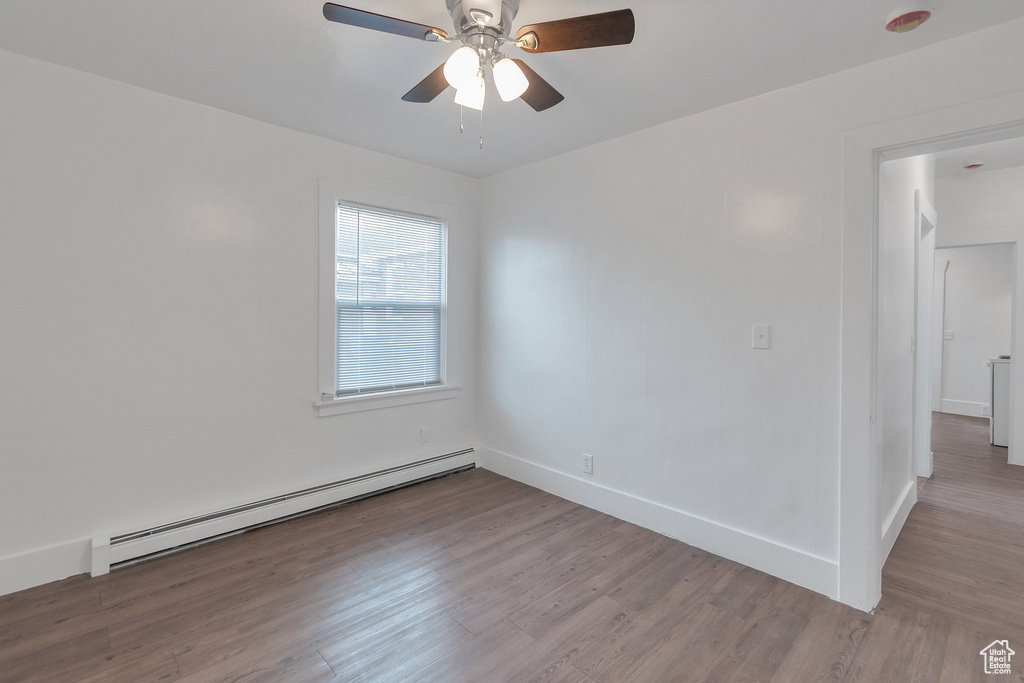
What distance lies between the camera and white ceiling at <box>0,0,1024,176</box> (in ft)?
6.10

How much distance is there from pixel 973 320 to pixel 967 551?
5342 mm

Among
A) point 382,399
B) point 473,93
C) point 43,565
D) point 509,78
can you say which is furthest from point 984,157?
→ point 43,565

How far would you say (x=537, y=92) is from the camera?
203 cm

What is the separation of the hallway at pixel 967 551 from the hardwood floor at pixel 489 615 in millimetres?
14

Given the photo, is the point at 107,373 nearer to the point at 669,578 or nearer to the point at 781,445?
the point at 669,578

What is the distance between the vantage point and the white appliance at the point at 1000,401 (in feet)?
16.1

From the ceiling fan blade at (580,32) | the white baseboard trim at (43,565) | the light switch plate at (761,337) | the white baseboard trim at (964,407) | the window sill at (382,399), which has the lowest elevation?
the white baseboard trim at (43,565)

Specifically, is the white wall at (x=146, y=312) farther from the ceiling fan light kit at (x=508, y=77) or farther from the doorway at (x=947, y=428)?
the doorway at (x=947, y=428)

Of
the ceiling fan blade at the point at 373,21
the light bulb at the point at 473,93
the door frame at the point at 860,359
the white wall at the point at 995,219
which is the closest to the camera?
the ceiling fan blade at the point at 373,21

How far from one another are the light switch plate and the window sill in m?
2.45

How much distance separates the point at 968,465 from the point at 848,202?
149 inches

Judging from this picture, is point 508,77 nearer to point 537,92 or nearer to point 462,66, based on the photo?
point 462,66

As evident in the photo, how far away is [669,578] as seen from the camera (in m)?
2.51

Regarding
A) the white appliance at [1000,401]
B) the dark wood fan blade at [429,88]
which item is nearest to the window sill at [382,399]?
the dark wood fan blade at [429,88]
